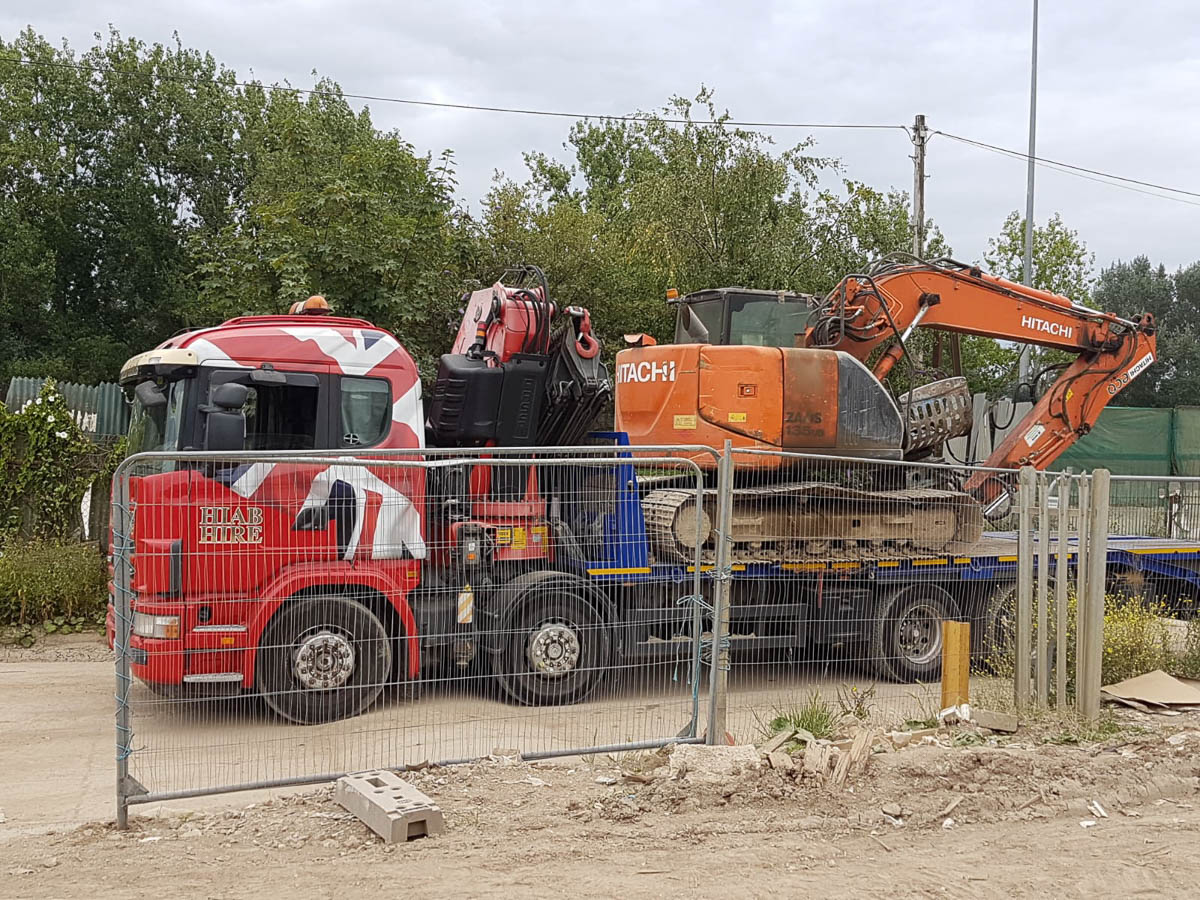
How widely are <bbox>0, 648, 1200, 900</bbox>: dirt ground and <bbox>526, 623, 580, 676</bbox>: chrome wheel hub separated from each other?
3.60 feet

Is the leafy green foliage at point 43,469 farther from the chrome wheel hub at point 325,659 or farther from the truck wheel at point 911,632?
the truck wheel at point 911,632

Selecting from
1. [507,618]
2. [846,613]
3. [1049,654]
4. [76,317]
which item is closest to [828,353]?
[846,613]

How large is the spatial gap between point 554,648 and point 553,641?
0.17 feet

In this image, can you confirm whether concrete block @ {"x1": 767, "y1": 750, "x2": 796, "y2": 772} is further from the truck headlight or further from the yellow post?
the truck headlight

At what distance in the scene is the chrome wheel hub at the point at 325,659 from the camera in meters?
7.04

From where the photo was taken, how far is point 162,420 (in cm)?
823

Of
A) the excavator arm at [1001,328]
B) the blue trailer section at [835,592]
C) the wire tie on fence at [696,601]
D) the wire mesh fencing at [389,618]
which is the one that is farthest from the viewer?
the excavator arm at [1001,328]

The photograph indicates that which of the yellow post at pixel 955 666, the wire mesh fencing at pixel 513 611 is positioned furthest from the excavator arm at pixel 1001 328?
the yellow post at pixel 955 666

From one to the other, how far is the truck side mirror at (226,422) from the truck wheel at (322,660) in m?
1.37

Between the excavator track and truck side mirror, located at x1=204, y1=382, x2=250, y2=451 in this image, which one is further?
the excavator track

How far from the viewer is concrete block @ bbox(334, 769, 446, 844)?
5.54 meters

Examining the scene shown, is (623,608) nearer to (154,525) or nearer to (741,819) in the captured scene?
(741,819)

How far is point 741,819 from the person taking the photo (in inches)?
235

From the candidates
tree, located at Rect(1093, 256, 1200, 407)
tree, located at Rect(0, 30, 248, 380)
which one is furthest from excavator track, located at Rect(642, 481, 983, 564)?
tree, located at Rect(1093, 256, 1200, 407)
